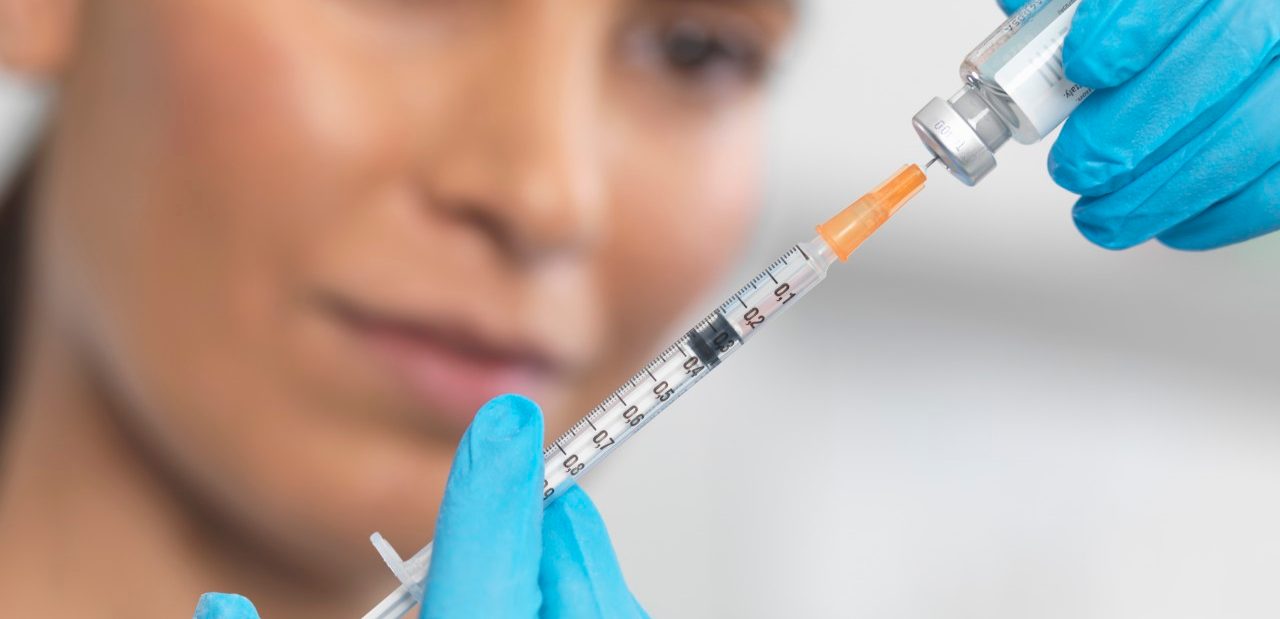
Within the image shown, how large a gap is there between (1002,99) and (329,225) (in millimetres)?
579

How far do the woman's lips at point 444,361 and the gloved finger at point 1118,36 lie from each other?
54cm

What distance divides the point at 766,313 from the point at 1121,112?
33cm

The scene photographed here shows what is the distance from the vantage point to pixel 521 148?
102cm

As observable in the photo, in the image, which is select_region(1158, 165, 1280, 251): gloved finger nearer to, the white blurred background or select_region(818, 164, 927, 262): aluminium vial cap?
select_region(818, 164, 927, 262): aluminium vial cap

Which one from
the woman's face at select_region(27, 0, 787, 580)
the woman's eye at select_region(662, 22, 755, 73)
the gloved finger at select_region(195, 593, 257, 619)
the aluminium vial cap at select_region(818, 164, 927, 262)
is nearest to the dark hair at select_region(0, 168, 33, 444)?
the woman's face at select_region(27, 0, 787, 580)

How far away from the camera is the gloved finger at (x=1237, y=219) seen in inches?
40.9

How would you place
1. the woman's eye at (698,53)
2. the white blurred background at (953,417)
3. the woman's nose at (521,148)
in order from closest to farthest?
1. the woman's nose at (521,148)
2. the woman's eye at (698,53)
3. the white blurred background at (953,417)

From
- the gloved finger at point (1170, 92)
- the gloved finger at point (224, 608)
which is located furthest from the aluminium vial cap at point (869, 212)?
the gloved finger at point (224, 608)

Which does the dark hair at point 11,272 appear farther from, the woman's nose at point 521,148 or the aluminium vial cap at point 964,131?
Result: the aluminium vial cap at point 964,131

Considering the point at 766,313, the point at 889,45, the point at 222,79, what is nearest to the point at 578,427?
the point at 766,313

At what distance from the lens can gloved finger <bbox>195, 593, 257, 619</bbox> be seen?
802 millimetres

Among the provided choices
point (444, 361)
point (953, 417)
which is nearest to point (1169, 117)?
point (444, 361)

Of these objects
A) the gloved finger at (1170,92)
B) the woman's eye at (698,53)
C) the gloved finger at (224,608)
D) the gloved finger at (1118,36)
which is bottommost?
the gloved finger at (1170,92)

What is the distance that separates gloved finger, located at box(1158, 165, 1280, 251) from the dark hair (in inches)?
47.2
